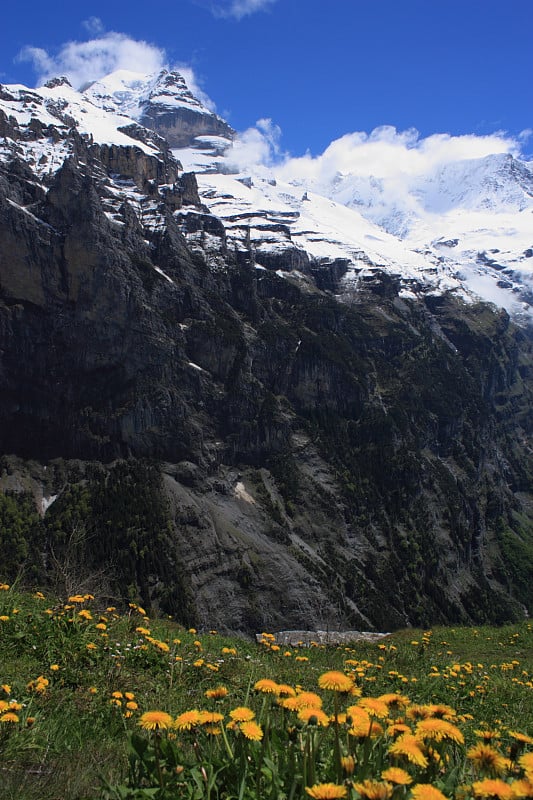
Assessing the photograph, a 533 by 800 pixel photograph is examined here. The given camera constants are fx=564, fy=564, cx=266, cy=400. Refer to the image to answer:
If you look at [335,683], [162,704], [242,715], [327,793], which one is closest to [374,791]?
[327,793]

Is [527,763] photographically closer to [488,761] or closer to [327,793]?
[488,761]

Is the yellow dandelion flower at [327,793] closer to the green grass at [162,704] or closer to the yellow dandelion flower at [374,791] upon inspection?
the yellow dandelion flower at [374,791]

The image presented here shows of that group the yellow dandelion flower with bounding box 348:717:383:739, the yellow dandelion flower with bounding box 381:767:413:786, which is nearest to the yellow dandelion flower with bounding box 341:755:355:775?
the yellow dandelion flower with bounding box 348:717:383:739

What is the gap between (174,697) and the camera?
735 centimetres

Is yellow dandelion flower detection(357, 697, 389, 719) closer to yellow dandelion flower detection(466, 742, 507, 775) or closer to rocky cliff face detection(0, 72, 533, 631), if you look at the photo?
yellow dandelion flower detection(466, 742, 507, 775)

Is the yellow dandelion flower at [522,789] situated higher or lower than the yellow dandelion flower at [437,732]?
higher

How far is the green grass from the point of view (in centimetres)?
340

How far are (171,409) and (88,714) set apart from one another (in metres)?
171

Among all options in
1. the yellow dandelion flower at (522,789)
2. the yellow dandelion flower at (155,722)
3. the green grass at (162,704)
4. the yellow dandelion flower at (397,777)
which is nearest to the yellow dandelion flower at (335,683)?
the green grass at (162,704)

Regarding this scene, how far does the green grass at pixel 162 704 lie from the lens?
340 centimetres

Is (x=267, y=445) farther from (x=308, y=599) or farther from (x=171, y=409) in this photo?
(x=308, y=599)

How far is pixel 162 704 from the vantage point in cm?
678

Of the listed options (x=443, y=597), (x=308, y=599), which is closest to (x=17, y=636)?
(x=308, y=599)

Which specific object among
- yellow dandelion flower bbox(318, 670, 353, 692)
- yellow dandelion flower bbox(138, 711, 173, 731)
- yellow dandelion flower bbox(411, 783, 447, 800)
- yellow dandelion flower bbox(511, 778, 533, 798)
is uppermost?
yellow dandelion flower bbox(318, 670, 353, 692)
